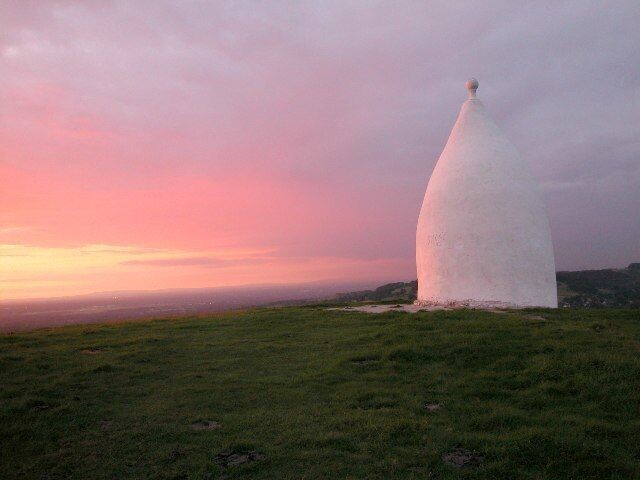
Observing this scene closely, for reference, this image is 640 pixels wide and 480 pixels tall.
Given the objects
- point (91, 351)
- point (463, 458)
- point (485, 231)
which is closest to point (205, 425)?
point (463, 458)

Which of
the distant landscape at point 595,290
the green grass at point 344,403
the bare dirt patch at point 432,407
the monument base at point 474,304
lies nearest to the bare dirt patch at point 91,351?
the green grass at point 344,403

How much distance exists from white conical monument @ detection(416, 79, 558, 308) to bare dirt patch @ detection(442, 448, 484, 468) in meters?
11.2

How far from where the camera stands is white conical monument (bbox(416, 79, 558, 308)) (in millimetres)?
16000

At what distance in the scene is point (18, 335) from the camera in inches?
552

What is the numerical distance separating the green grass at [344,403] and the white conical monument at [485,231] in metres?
3.80

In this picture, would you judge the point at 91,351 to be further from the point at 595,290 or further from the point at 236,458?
the point at 595,290

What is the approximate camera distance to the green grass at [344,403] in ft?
17.3

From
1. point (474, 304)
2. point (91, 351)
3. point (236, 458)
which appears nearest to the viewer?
point (236, 458)

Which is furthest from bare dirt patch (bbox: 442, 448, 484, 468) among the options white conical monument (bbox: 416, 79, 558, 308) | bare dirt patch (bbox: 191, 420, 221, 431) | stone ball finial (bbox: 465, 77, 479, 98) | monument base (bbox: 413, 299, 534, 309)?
stone ball finial (bbox: 465, 77, 479, 98)

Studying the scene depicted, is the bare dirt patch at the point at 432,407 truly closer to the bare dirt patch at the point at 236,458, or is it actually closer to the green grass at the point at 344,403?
the green grass at the point at 344,403

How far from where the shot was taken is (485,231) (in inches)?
639

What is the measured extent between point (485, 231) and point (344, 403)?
10910mm

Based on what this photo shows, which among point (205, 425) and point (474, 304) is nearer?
point (205, 425)

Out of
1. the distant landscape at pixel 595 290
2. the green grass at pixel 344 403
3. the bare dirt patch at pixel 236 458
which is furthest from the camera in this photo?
the distant landscape at pixel 595 290
